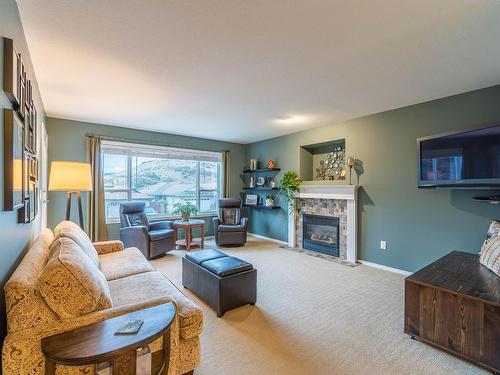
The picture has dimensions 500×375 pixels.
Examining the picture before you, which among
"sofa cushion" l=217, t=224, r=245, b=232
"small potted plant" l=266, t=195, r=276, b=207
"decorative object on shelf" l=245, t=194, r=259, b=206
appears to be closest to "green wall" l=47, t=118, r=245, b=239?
"sofa cushion" l=217, t=224, r=245, b=232

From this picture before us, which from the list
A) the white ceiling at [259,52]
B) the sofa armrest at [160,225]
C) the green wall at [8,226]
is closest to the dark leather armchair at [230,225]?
the sofa armrest at [160,225]

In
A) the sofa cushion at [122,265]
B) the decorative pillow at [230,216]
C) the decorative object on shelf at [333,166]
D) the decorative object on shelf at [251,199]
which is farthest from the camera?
the decorative object on shelf at [251,199]

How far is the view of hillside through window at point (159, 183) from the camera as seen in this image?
4969 mm

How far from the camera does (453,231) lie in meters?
3.21

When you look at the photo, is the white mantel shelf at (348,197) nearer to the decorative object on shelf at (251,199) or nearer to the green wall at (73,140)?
the decorative object on shelf at (251,199)

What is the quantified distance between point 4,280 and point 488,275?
3.44 m

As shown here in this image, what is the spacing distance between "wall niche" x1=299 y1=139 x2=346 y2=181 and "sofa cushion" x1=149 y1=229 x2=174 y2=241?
2806 millimetres

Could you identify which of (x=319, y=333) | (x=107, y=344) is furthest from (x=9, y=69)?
(x=319, y=333)

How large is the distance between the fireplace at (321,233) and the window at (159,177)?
94.0 inches

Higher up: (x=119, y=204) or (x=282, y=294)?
(x=119, y=204)

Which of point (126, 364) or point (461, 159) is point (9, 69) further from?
point (461, 159)

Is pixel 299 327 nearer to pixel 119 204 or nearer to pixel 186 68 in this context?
pixel 186 68

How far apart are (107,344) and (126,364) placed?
0.53 ft

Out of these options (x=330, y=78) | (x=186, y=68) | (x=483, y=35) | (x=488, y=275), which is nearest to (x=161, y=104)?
(x=186, y=68)
